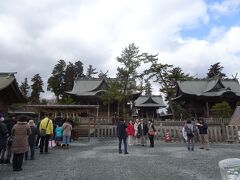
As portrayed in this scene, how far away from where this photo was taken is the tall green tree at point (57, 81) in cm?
6250

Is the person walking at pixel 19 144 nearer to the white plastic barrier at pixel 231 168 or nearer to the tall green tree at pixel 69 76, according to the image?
the white plastic barrier at pixel 231 168

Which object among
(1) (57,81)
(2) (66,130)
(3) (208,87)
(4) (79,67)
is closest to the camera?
(2) (66,130)

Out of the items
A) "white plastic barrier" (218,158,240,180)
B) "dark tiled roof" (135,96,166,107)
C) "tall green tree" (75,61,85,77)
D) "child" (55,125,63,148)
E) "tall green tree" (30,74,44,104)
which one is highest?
"tall green tree" (75,61,85,77)

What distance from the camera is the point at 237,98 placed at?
1597 inches

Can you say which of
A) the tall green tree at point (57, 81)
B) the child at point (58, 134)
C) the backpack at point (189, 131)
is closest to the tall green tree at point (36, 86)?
the tall green tree at point (57, 81)

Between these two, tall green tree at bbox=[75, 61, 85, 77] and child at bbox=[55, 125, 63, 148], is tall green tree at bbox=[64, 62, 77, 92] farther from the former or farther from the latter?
child at bbox=[55, 125, 63, 148]

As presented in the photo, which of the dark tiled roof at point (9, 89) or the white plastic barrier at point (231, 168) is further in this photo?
the dark tiled roof at point (9, 89)

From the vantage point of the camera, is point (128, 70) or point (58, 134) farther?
point (128, 70)

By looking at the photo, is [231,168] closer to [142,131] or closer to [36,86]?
[142,131]

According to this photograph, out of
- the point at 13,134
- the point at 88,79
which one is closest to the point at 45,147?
the point at 13,134

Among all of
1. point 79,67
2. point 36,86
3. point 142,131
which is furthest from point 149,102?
point 142,131

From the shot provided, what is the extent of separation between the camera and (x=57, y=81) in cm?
6338

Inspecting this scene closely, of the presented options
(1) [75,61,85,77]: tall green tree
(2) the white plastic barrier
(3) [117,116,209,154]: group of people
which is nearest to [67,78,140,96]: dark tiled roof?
(1) [75,61,85,77]: tall green tree

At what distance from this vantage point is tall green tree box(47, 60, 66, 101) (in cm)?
6250
